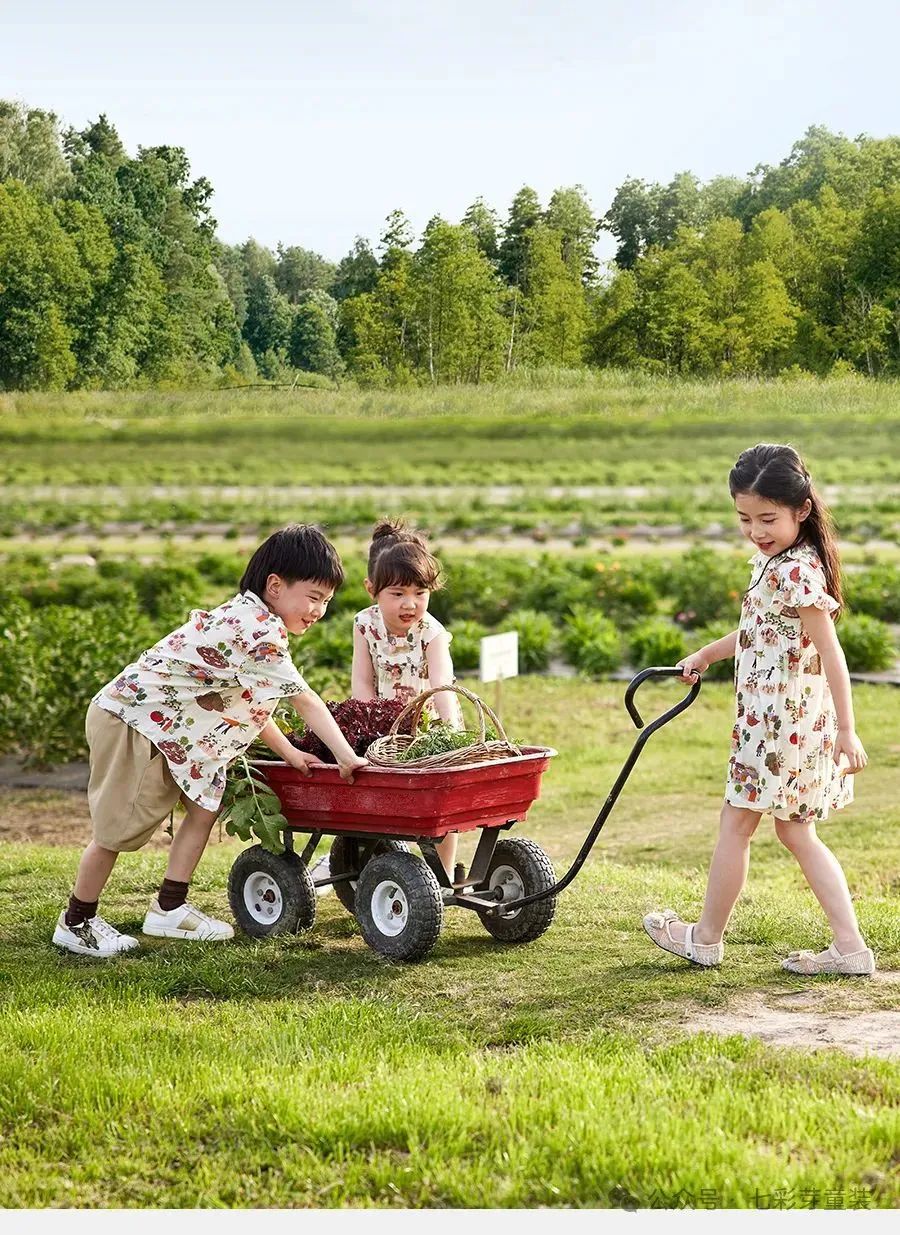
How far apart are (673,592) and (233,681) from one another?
7.49 metres

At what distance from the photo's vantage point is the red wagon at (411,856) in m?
3.98

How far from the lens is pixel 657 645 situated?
1047cm

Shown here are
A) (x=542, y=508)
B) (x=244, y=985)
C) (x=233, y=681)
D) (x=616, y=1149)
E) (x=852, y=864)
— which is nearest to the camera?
(x=616, y=1149)

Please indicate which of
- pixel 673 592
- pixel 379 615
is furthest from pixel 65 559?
pixel 379 615

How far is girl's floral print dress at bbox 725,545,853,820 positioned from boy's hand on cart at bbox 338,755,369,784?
37.7 inches

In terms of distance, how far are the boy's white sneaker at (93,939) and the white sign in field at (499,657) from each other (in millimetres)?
3031

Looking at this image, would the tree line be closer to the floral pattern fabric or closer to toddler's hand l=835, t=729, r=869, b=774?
the floral pattern fabric

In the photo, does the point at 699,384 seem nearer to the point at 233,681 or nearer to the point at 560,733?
the point at 560,733

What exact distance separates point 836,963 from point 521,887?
93cm

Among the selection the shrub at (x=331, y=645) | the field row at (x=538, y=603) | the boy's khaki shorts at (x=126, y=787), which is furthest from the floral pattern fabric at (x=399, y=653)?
the shrub at (x=331, y=645)

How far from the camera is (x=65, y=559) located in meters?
10.6

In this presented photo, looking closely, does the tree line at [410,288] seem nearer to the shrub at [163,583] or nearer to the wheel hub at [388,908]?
the shrub at [163,583]

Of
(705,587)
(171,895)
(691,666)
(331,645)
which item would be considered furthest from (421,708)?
(705,587)

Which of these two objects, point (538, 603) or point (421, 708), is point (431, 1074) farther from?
point (538, 603)
